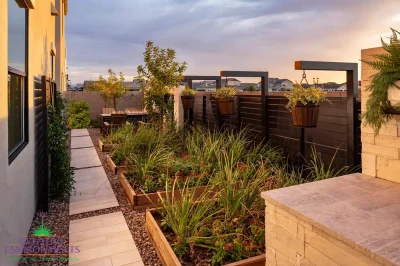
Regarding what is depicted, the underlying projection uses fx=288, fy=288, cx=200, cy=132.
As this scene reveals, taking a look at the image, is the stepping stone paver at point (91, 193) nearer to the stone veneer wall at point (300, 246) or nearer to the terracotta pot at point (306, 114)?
the stone veneer wall at point (300, 246)

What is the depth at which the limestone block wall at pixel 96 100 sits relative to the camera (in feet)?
45.8

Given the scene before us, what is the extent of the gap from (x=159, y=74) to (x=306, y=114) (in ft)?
16.1

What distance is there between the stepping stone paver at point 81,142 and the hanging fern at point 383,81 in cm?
747

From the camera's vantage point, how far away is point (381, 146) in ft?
7.76

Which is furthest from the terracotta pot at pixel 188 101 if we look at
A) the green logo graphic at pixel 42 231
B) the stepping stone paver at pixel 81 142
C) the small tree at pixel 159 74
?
the green logo graphic at pixel 42 231

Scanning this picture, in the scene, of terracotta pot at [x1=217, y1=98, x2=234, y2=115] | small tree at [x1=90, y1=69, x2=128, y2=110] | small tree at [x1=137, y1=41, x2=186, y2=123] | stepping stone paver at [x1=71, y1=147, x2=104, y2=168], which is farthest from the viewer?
small tree at [x1=90, y1=69, x2=128, y2=110]

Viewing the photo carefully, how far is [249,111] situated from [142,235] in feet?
11.8

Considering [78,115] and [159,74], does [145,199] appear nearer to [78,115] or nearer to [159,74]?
[159,74]

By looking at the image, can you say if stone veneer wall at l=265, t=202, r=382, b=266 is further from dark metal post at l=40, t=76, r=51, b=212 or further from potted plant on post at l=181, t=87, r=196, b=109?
potted plant on post at l=181, t=87, r=196, b=109

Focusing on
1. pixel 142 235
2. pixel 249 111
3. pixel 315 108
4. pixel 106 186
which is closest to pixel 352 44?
pixel 315 108

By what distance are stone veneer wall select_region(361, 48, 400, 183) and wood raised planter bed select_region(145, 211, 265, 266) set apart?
3.97ft

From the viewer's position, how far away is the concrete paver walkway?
2.62 meters

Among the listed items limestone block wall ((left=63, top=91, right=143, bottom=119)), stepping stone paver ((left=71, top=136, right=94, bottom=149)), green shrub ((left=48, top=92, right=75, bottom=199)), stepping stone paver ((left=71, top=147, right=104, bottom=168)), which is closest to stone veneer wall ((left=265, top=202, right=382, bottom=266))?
green shrub ((left=48, top=92, right=75, bottom=199))

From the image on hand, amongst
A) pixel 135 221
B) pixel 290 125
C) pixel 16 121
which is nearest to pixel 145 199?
pixel 135 221
